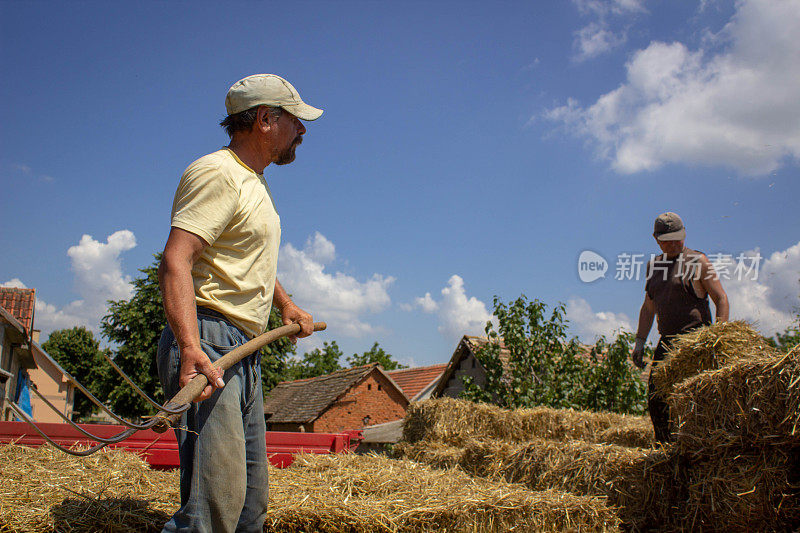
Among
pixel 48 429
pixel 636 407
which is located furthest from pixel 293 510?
pixel 636 407

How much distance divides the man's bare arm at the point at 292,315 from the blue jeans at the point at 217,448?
39cm

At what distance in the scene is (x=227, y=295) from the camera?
206 centimetres

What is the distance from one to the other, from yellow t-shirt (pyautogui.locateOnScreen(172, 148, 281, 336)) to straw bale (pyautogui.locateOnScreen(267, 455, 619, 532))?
84 centimetres

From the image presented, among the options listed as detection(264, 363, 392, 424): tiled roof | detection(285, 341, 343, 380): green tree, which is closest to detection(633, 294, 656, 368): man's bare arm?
detection(264, 363, 392, 424): tiled roof

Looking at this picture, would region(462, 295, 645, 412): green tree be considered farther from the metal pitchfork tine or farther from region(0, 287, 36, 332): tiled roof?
region(0, 287, 36, 332): tiled roof

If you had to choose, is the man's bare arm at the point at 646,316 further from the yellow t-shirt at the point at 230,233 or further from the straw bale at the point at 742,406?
the yellow t-shirt at the point at 230,233

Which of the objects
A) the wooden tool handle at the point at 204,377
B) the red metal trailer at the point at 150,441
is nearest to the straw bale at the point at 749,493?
the red metal trailer at the point at 150,441

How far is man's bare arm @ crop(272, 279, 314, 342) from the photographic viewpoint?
2.48 meters

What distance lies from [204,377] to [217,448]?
0.83 ft

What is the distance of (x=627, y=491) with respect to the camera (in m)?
4.03

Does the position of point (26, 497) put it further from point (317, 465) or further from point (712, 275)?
point (712, 275)

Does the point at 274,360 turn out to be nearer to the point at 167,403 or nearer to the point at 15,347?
the point at 15,347

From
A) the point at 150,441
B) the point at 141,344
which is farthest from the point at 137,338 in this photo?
the point at 150,441

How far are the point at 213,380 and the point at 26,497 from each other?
4.50 feet
